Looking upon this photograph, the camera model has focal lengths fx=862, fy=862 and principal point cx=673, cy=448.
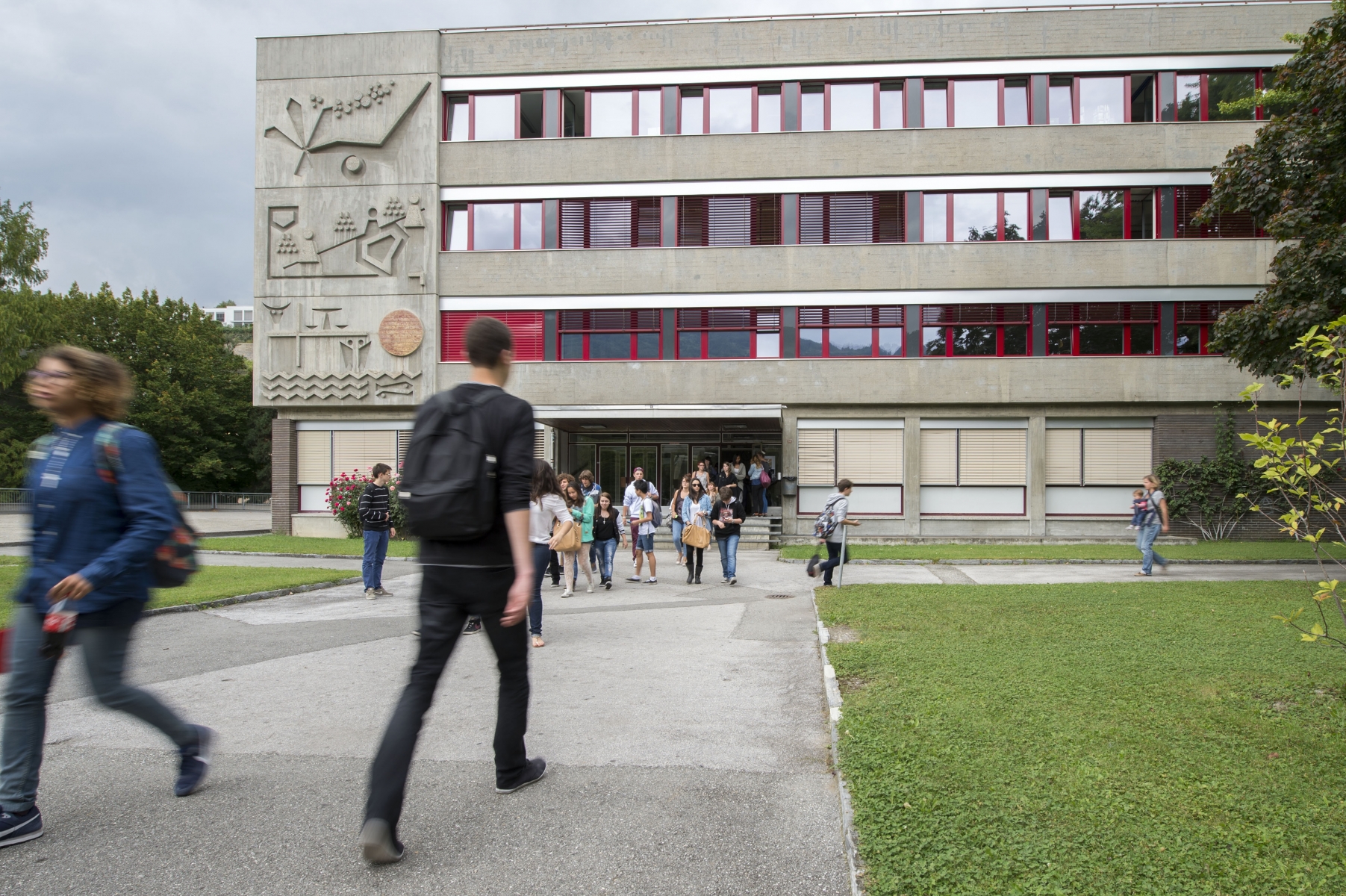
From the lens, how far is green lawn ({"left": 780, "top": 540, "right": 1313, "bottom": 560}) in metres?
17.8

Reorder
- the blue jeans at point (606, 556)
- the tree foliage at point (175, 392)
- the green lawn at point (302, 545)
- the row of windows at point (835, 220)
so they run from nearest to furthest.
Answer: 1. the blue jeans at point (606, 556)
2. the green lawn at point (302, 545)
3. the row of windows at point (835, 220)
4. the tree foliage at point (175, 392)

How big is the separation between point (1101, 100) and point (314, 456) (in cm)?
2458

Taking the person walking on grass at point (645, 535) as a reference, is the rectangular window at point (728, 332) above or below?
above

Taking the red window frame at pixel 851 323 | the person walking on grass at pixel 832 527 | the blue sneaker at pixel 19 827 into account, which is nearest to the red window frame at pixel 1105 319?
the red window frame at pixel 851 323

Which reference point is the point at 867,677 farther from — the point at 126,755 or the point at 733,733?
the point at 126,755

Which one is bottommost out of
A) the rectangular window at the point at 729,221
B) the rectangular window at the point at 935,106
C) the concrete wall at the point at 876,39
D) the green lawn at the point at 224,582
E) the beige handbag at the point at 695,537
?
the green lawn at the point at 224,582

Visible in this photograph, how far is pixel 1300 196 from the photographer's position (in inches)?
591

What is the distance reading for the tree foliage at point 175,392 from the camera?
5016 cm

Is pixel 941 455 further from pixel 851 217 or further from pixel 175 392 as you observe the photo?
pixel 175 392

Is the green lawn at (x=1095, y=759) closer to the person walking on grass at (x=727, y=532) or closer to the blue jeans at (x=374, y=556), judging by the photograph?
the person walking on grass at (x=727, y=532)

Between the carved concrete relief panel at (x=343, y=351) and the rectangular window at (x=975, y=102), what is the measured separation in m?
15.7

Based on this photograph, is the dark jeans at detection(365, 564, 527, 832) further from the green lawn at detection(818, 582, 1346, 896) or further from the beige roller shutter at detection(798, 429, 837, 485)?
the beige roller shutter at detection(798, 429, 837, 485)

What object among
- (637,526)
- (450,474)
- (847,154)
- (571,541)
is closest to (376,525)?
(571,541)

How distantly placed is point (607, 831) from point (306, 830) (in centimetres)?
132
